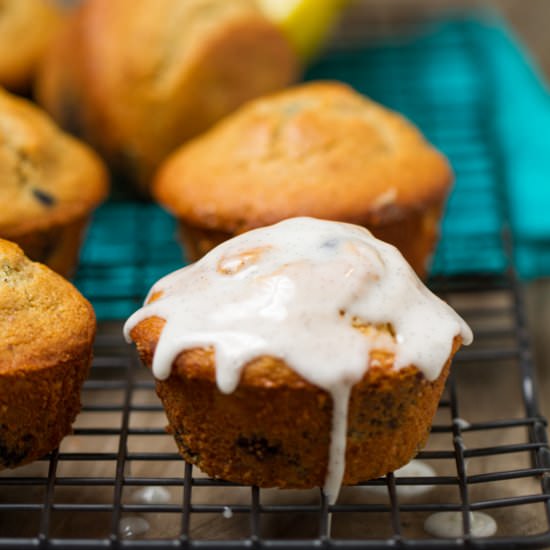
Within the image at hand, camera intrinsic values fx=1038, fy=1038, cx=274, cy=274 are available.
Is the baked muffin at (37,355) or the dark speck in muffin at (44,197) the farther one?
the dark speck in muffin at (44,197)

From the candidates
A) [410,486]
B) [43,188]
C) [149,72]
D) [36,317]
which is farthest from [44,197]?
[410,486]

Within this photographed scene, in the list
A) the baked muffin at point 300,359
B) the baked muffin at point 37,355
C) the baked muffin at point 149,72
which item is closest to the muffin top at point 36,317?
the baked muffin at point 37,355

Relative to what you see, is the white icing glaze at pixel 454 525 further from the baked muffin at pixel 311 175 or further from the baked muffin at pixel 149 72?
the baked muffin at pixel 149 72

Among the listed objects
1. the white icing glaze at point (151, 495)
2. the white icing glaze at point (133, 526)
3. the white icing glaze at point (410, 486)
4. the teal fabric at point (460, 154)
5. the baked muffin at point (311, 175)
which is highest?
the baked muffin at point (311, 175)

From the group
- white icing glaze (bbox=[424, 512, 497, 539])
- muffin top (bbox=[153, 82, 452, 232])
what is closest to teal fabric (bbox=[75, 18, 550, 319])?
muffin top (bbox=[153, 82, 452, 232])

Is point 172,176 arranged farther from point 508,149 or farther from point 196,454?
point 508,149

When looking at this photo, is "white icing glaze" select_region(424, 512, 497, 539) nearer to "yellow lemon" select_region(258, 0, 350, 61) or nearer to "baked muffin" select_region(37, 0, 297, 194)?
"baked muffin" select_region(37, 0, 297, 194)

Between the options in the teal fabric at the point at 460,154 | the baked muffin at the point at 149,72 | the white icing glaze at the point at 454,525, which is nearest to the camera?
the white icing glaze at the point at 454,525

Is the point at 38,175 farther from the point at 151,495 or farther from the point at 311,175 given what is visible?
the point at 151,495
